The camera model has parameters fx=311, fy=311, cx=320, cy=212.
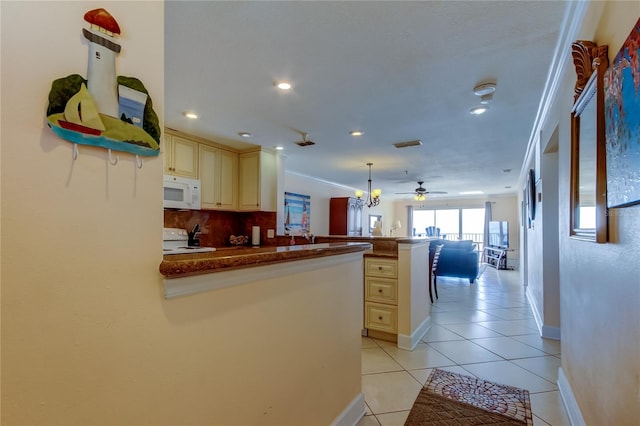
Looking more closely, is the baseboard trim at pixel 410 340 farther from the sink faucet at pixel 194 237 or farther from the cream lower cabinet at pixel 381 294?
the sink faucet at pixel 194 237

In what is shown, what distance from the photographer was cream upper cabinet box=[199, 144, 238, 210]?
4.15 m

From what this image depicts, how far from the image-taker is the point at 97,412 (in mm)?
718

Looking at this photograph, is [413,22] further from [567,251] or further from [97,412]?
[97,412]

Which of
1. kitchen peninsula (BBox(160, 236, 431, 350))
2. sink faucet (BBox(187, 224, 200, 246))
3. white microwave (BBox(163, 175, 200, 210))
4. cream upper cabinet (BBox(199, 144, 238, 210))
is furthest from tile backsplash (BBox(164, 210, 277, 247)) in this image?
kitchen peninsula (BBox(160, 236, 431, 350))

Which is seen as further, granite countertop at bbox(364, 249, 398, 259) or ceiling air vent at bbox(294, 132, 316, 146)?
ceiling air vent at bbox(294, 132, 316, 146)

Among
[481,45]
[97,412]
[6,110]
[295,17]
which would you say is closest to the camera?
[6,110]

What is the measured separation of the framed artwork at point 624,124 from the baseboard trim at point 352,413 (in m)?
1.61

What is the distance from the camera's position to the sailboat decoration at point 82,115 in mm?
642

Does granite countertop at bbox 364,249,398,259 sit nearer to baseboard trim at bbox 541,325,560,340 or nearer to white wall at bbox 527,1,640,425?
white wall at bbox 527,1,640,425

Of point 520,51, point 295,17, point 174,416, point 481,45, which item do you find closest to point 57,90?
point 174,416

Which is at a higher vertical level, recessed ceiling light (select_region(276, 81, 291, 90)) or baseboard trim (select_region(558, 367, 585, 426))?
recessed ceiling light (select_region(276, 81, 291, 90))

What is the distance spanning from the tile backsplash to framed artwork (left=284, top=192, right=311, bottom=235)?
4.38 feet

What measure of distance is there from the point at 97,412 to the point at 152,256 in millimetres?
367

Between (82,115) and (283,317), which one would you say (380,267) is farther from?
(82,115)
